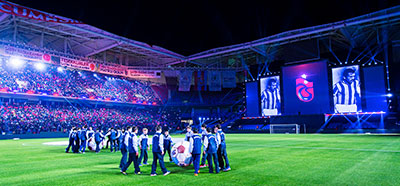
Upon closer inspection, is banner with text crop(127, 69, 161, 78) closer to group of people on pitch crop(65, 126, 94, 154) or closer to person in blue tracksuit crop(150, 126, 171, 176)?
group of people on pitch crop(65, 126, 94, 154)

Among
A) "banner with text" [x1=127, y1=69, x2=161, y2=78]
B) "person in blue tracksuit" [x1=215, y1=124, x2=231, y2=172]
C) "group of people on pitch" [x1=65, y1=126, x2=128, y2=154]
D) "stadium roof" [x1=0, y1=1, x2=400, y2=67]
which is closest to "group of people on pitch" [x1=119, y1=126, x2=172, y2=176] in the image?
"person in blue tracksuit" [x1=215, y1=124, x2=231, y2=172]

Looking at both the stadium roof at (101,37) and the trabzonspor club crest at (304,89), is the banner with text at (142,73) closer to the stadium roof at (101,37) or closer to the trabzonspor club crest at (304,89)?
the stadium roof at (101,37)

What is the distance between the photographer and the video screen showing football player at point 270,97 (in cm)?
4378

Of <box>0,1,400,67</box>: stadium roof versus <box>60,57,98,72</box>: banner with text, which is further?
→ <box>60,57,98,72</box>: banner with text

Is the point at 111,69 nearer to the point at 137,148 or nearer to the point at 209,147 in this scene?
the point at 137,148

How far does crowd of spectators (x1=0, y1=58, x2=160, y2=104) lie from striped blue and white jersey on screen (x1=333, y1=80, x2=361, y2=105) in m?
36.8

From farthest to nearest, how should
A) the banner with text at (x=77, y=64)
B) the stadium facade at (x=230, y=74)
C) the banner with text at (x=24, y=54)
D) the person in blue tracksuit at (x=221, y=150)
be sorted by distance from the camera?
the banner with text at (x=77, y=64) < the stadium facade at (x=230, y=74) < the banner with text at (x=24, y=54) < the person in blue tracksuit at (x=221, y=150)

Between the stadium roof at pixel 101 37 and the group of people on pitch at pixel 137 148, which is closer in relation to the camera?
the group of people on pitch at pixel 137 148

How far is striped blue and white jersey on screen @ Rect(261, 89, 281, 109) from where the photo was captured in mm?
43844

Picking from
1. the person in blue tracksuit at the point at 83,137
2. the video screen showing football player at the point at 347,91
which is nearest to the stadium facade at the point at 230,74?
the video screen showing football player at the point at 347,91

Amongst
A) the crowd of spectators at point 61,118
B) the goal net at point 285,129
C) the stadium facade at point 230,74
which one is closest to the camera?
the crowd of spectators at point 61,118

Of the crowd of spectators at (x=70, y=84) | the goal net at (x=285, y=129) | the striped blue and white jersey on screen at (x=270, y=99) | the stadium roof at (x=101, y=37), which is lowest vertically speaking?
the goal net at (x=285, y=129)

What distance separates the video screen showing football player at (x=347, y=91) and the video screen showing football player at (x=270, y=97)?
28.2 feet

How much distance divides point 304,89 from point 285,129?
7.48m
